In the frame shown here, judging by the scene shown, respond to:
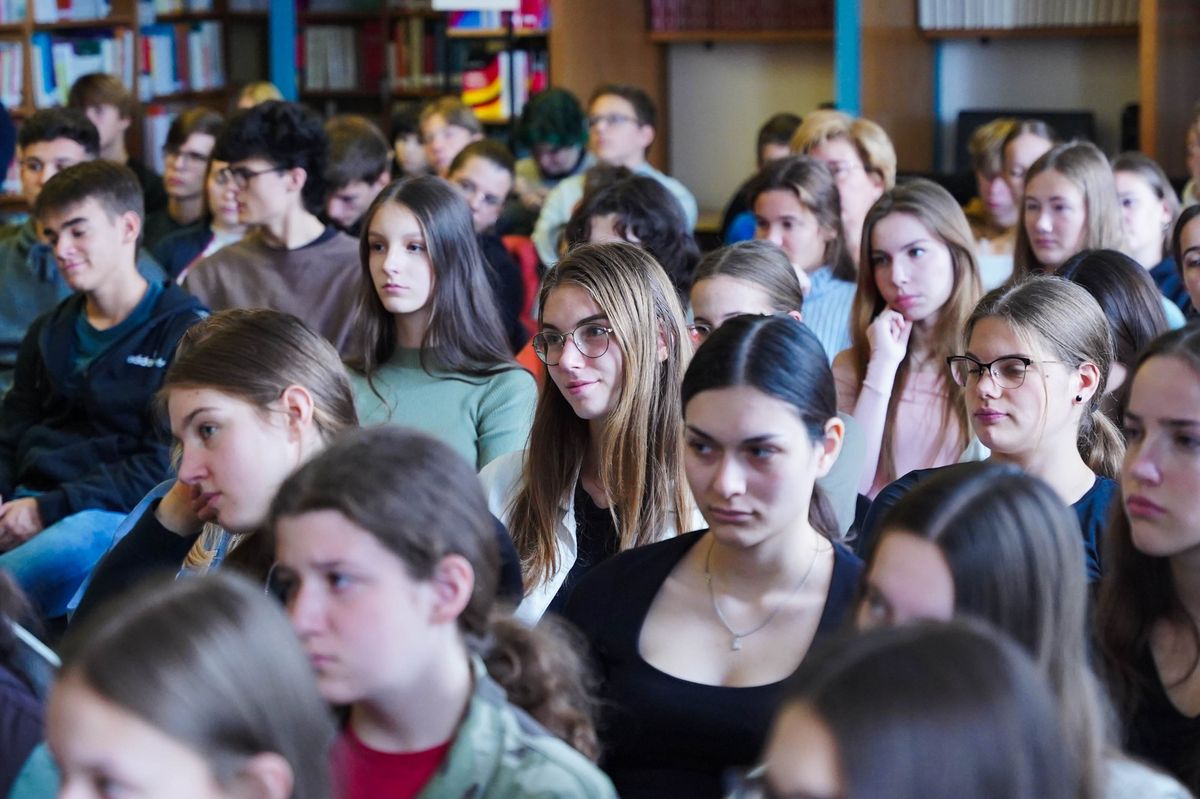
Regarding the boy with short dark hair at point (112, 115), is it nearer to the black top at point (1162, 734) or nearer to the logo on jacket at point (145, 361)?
the logo on jacket at point (145, 361)

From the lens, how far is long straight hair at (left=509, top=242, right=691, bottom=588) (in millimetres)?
2404

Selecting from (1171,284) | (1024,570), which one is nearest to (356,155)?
(1171,284)

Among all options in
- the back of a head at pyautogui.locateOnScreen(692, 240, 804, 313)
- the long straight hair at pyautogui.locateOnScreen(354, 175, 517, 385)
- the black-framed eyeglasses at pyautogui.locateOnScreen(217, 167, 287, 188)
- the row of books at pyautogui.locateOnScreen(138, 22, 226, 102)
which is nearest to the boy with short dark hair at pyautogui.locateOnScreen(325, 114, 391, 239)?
the black-framed eyeglasses at pyautogui.locateOnScreen(217, 167, 287, 188)

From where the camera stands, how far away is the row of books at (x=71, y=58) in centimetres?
660

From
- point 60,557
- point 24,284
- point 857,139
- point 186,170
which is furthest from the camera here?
point 186,170

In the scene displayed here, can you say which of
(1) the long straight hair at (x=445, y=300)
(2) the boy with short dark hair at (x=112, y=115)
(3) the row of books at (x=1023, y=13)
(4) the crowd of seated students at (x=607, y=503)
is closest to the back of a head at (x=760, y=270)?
(4) the crowd of seated students at (x=607, y=503)

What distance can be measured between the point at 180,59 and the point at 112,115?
161cm

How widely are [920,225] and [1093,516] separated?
3.59 ft

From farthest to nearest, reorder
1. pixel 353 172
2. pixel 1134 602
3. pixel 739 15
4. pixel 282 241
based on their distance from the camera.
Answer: pixel 739 15, pixel 353 172, pixel 282 241, pixel 1134 602

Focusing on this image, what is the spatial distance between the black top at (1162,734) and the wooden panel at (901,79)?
499 cm

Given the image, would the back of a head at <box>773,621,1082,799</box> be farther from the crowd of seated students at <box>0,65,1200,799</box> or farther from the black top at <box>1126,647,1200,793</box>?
the black top at <box>1126,647,1200,793</box>

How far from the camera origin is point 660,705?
70.3 inches

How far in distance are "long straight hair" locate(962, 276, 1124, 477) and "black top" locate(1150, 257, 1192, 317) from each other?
1.24m

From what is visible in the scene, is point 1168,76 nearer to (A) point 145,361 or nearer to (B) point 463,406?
(B) point 463,406
